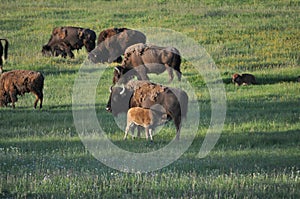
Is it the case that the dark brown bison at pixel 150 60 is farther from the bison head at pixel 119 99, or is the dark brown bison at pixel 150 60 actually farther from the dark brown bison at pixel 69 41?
the dark brown bison at pixel 69 41

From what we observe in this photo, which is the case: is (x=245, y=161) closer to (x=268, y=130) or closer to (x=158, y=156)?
(x=158, y=156)

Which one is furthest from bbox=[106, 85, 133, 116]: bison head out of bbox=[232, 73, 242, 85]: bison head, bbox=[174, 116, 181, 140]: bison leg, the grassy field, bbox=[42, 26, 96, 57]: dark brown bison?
bbox=[42, 26, 96, 57]: dark brown bison

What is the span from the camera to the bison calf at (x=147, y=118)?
1520cm

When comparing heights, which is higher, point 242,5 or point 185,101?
point 185,101

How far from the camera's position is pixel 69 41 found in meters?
32.0

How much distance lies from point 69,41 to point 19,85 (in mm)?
11996

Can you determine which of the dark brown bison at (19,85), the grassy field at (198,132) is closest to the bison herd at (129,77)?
the dark brown bison at (19,85)

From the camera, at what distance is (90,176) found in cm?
1178

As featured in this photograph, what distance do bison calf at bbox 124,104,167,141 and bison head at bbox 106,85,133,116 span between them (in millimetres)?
2060

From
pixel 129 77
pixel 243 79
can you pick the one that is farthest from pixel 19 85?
pixel 243 79

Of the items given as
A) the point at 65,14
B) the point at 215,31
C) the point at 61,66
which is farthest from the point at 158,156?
the point at 65,14

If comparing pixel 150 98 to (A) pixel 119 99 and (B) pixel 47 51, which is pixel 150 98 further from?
(B) pixel 47 51

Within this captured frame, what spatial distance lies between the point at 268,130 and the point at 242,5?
30.0 m

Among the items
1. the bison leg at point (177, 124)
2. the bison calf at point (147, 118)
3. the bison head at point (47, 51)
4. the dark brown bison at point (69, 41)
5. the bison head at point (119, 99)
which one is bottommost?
the bison head at point (47, 51)
